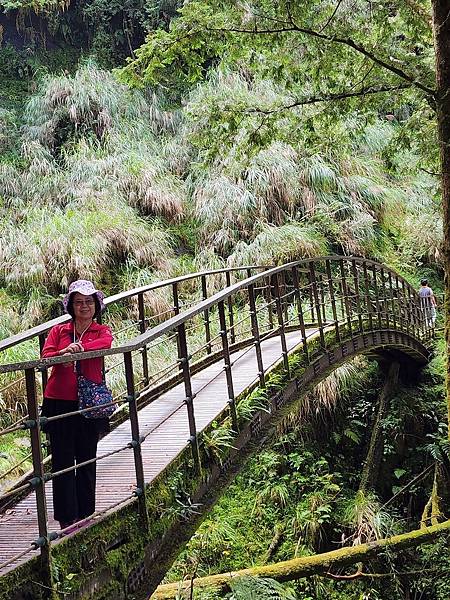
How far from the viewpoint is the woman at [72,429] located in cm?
327

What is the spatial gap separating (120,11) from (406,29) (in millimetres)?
12615

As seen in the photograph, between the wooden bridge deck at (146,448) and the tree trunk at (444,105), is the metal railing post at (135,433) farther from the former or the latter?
the tree trunk at (444,105)

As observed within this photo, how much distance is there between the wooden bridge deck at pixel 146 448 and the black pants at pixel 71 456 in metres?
0.19

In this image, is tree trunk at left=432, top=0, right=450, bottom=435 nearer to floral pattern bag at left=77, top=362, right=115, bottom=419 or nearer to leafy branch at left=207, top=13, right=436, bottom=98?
leafy branch at left=207, top=13, right=436, bottom=98

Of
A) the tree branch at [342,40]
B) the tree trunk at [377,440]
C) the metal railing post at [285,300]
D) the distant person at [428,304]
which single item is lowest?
the tree trunk at [377,440]

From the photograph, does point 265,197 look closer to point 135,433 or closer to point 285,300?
point 285,300

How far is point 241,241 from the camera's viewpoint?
1149 cm

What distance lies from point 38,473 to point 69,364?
2.41ft

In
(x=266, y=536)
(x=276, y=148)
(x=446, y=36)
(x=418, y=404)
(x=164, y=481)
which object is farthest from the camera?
(x=276, y=148)

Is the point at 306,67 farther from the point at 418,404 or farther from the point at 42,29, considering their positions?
the point at 42,29

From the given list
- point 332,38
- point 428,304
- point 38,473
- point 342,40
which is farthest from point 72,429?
point 428,304

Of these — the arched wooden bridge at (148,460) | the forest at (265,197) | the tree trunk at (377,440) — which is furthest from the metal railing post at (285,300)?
the arched wooden bridge at (148,460)

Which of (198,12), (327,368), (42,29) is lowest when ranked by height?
(327,368)

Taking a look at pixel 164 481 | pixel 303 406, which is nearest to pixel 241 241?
pixel 303 406
